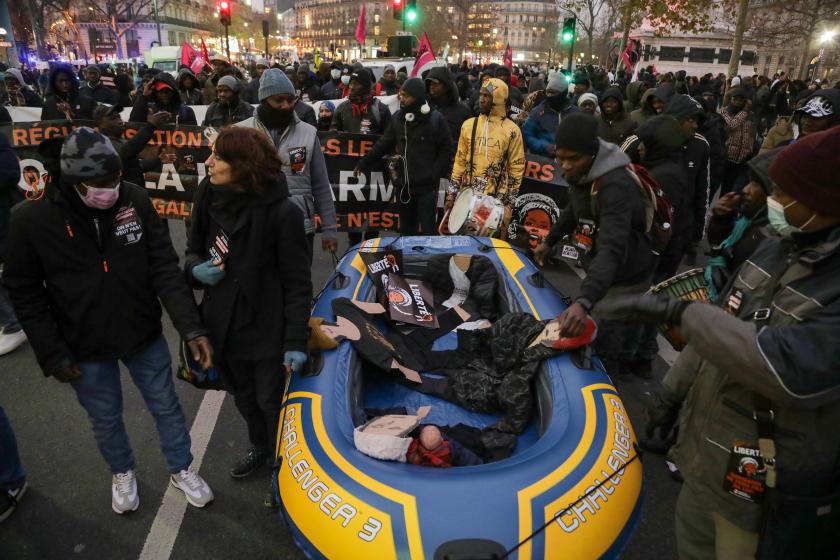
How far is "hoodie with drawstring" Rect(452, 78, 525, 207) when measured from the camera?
5.73 metres

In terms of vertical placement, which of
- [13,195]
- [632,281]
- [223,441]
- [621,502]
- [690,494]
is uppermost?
[13,195]

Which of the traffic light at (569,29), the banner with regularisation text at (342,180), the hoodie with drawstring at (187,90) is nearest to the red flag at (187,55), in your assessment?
the hoodie with drawstring at (187,90)

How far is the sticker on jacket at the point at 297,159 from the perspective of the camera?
13.6 ft

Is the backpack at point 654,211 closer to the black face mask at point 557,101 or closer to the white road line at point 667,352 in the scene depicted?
the white road line at point 667,352

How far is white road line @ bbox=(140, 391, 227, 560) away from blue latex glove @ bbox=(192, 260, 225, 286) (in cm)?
145

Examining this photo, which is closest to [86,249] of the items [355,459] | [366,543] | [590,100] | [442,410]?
[355,459]

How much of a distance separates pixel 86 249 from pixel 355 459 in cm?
166

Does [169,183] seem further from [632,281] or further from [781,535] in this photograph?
[781,535]

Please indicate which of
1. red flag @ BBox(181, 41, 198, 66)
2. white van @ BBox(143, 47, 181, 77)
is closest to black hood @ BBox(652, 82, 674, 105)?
red flag @ BBox(181, 41, 198, 66)

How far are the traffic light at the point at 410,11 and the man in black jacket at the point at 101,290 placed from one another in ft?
57.6

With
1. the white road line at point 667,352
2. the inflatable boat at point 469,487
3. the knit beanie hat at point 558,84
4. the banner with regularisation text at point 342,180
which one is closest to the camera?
the inflatable boat at point 469,487

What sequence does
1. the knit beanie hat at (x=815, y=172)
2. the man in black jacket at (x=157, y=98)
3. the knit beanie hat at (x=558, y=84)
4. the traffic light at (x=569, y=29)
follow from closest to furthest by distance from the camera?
the knit beanie hat at (x=815, y=172) → the man in black jacket at (x=157, y=98) → the knit beanie hat at (x=558, y=84) → the traffic light at (x=569, y=29)

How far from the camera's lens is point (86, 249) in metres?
2.55

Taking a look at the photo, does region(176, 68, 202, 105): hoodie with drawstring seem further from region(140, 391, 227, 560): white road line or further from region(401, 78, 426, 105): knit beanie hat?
region(140, 391, 227, 560): white road line
